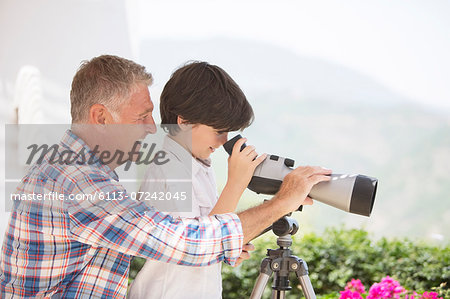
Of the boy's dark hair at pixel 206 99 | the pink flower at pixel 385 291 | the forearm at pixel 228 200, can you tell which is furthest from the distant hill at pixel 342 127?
the forearm at pixel 228 200

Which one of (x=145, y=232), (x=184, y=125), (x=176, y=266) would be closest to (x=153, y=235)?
(x=145, y=232)

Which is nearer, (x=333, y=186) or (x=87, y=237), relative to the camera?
(x=87, y=237)

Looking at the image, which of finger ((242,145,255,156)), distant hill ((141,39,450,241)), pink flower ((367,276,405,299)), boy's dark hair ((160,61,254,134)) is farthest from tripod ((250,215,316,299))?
distant hill ((141,39,450,241))

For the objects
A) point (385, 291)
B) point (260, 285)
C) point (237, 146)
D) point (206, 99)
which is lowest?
point (385, 291)

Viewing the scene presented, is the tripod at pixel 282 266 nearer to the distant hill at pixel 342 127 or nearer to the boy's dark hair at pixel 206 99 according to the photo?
the boy's dark hair at pixel 206 99

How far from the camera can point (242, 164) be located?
1.62 meters

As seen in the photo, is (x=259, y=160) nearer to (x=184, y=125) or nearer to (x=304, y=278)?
(x=184, y=125)

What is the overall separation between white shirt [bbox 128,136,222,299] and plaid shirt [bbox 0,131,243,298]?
101 mm

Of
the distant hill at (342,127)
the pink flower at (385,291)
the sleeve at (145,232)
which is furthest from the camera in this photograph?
the distant hill at (342,127)

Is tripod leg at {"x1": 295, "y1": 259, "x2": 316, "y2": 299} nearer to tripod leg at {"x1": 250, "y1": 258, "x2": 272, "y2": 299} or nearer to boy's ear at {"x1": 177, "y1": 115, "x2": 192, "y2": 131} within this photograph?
tripod leg at {"x1": 250, "y1": 258, "x2": 272, "y2": 299}

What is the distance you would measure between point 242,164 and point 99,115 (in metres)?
0.44

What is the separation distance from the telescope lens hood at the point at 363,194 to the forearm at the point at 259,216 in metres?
0.19

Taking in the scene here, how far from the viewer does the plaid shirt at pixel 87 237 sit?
1.40 meters

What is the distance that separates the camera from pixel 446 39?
7.32 meters
